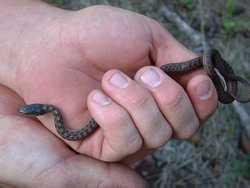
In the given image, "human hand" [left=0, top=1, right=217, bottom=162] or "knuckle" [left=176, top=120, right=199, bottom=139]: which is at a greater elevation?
"human hand" [left=0, top=1, right=217, bottom=162]

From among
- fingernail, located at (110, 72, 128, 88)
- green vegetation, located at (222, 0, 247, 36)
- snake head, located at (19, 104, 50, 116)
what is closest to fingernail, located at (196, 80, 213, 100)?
fingernail, located at (110, 72, 128, 88)

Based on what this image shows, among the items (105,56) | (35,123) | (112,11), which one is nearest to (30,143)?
(35,123)

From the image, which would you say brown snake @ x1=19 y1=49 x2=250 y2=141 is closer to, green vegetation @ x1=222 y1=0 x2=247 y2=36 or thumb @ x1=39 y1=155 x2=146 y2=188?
thumb @ x1=39 y1=155 x2=146 y2=188

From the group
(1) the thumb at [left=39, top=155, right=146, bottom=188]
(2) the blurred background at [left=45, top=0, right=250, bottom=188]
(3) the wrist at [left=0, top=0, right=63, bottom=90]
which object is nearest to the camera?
(1) the thumb at [left=39, top=155, right=146, bottom=188]

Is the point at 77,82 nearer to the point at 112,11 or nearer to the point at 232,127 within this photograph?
the point at 112,11

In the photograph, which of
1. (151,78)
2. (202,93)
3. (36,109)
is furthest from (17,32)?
(202,93)

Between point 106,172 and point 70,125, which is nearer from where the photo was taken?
point 106,172

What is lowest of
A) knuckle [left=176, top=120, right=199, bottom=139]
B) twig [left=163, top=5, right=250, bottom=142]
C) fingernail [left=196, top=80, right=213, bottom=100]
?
twig [left=163, top=5, right=250, bottom=142]

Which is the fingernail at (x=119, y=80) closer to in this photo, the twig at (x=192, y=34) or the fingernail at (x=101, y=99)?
the fingernail at (x=101, y=99)
